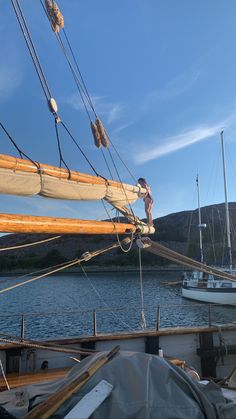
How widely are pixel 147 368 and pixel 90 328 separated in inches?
1070

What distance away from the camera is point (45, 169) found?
26.3 feet

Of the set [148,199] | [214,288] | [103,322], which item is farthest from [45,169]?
[214,288]

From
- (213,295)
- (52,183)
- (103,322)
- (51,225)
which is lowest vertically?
(103,322)

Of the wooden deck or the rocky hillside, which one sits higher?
the rocky hillside

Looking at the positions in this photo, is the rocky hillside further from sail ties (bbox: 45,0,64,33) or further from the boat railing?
sail ties (bbox: 45,0,64,33)

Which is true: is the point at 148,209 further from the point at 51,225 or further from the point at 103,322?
the point at 103,322

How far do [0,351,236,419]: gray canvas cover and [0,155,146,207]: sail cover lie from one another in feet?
14.1

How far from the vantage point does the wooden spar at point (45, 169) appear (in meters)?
7.24

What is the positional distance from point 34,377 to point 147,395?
6.27m

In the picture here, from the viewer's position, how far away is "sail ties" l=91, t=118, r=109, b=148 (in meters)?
10.2

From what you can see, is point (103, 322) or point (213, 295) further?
point (213, 295)

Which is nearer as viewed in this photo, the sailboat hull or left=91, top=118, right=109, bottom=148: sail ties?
left=91, top=118, right=109, bottom=148: sail ties

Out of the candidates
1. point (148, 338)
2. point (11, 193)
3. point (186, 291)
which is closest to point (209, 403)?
point (11, 193)

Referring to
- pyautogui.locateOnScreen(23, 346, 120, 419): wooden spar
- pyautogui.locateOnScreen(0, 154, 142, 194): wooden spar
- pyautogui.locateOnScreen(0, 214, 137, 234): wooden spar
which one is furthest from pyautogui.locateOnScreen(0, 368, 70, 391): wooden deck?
pyautogui.locateOnScreen(23, 346, 120, 419): wooden spar
